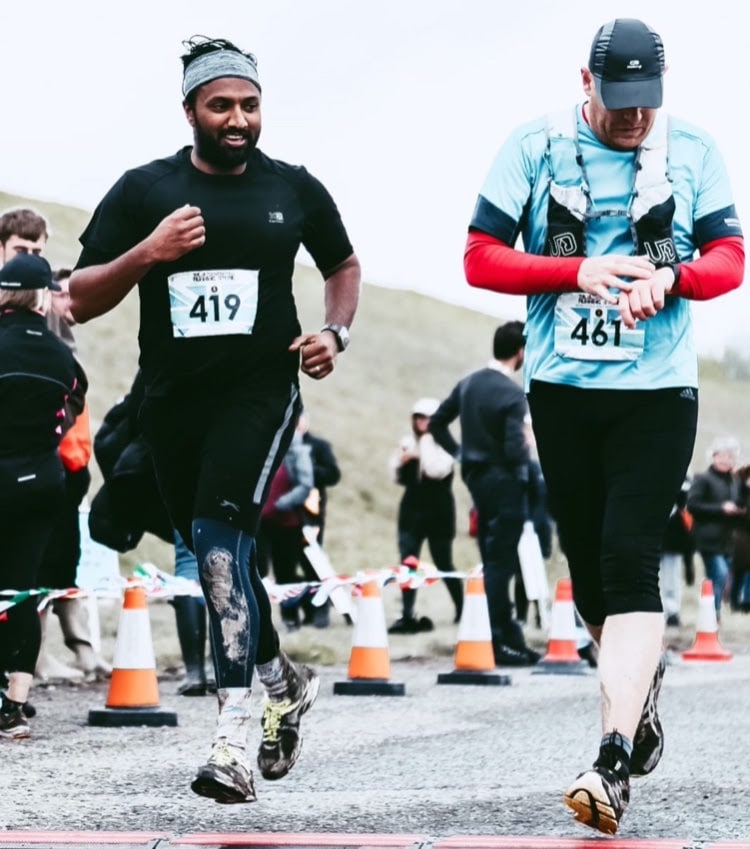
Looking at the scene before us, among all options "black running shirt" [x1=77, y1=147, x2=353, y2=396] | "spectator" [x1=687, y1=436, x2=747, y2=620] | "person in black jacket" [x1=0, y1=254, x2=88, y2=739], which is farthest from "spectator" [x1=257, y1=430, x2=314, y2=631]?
"black running shirt" [x1=77, y1=147, x2=353, y2=396]

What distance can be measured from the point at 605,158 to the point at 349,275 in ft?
3.49

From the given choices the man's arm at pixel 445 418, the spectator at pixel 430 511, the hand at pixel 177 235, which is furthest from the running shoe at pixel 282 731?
the spectator at pixel 430 511

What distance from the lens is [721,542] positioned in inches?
734

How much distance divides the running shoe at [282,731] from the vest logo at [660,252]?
1.69 m

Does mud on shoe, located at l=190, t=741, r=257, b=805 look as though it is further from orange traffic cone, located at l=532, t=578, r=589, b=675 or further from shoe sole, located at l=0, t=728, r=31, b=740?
orange traffic cone, located at l=532, t=578, r=589, b=675

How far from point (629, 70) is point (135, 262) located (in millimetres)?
1455

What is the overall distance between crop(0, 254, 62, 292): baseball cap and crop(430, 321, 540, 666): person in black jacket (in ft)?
16.2

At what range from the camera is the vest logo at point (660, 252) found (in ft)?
16.7

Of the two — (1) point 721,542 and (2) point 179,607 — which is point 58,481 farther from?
(1) point 721,542

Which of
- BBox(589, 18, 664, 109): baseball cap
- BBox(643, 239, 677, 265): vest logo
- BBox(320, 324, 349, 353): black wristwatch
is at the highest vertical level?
BBox(589, 18, 664, 109): baseball cap

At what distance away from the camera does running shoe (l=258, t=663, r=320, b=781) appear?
5.53 meters

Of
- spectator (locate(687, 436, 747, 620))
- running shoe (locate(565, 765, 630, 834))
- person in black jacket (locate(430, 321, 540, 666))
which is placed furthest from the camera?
spectator (locate(687, 436, 747, 620))

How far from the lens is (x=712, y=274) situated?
16.5ft

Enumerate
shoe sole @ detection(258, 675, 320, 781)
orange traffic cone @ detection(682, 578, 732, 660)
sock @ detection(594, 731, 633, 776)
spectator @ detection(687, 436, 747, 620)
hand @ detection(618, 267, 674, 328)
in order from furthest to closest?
spectator @ detection(687, 436, 747, 620)
orange traffic cone @ detection(682, 578, 732, 660)
shoe sole @ detection(258, 675, 320, 781)
hand @ detection(618, 267, 674, 328)
sock @ detection(594, 731, 633, 776)
